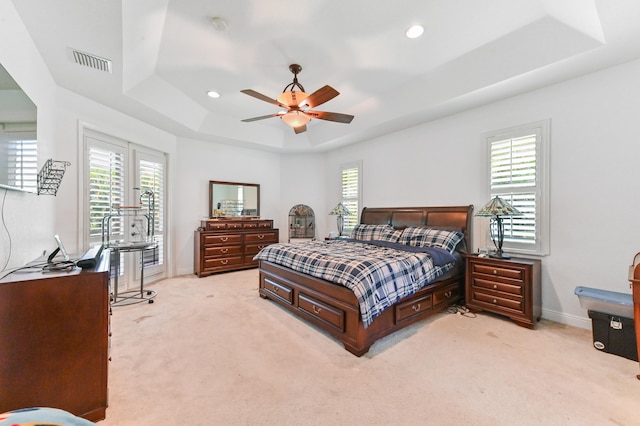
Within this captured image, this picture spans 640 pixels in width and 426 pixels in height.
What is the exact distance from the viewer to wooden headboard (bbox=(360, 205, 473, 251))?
3.94m

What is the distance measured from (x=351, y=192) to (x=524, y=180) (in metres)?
3.23

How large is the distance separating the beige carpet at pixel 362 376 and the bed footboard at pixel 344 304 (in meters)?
0.12

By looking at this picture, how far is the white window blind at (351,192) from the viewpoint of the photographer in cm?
585

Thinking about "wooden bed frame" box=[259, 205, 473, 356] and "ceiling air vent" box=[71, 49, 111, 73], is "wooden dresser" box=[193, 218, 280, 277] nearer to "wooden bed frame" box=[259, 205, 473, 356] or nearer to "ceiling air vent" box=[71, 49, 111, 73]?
"wooden bed frame" box=[259, 205, 473, 356]

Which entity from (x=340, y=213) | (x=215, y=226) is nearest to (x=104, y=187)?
(x=215, y=226)

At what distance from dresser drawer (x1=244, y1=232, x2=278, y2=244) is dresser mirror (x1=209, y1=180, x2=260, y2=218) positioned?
0.67 m

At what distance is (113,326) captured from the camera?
9.77 feet

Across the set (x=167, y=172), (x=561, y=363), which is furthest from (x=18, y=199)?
(x=561, y=363)

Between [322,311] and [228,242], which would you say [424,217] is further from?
→ [228,242]

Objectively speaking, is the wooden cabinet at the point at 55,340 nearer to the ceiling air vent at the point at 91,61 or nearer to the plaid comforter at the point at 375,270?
the plaid comforter at the point at 375,270

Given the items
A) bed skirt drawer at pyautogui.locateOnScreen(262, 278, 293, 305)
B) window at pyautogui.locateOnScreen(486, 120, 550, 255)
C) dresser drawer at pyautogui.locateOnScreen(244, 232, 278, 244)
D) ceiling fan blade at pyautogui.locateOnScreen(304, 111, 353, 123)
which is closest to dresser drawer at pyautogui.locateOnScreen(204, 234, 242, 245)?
dresser drawer at pyautogui.locateOnScreen(244, 232, 278, 244)

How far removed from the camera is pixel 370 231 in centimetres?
484

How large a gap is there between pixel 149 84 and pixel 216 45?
55.7 inches

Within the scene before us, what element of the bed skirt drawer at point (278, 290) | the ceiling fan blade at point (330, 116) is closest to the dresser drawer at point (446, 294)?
the bed skirt drawer at point (278, 290)
